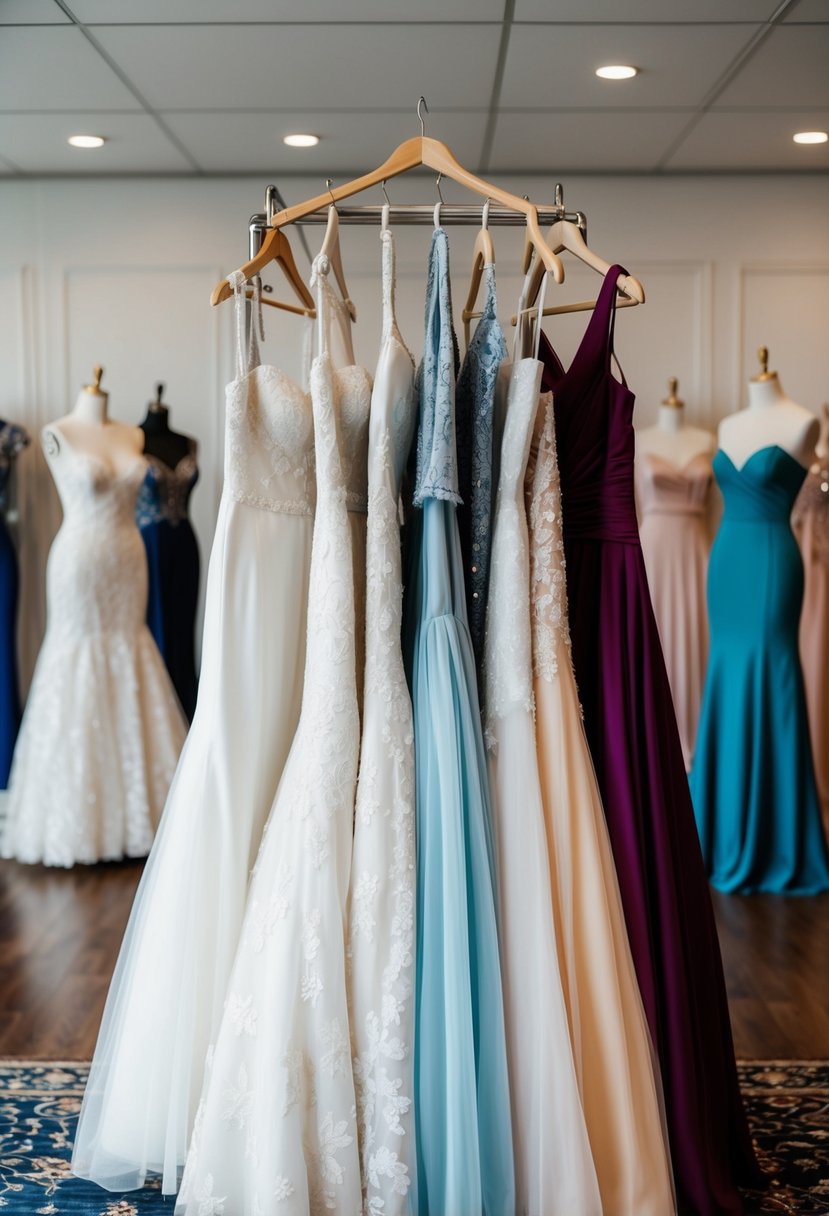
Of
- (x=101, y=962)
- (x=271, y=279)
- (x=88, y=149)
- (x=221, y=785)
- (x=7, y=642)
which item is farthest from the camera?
(x=271, y=279)

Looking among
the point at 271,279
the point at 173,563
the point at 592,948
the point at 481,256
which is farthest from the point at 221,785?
the point at 271,279

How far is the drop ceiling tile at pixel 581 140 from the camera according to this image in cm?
443

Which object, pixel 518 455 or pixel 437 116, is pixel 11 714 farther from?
pixel 518 455

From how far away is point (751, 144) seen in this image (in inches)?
186

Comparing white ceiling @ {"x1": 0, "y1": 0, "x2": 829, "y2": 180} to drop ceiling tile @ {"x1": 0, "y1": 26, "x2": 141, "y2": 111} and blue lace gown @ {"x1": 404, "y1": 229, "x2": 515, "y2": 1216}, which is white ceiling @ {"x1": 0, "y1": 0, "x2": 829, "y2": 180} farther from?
blue lace gown @ {"x1": 404, "y1": 229, "x2": 515, "y2": 1216}

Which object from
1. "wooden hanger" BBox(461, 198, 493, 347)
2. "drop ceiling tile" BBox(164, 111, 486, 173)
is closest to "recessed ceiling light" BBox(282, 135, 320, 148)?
"drop ceiling tile" BBox(164, 111, 486, 173)

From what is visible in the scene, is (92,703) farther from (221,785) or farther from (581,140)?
(581,140)

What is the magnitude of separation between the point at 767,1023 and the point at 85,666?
2.79m

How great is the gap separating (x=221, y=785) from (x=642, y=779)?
70 centimetres

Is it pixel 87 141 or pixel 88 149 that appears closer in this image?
pixel 87 141

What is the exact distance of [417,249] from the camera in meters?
5.21

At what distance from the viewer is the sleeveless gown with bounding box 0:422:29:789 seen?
197 inches

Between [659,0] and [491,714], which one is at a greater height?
[659,0]

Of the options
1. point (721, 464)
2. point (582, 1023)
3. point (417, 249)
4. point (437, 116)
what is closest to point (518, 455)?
point (582, 1023)
